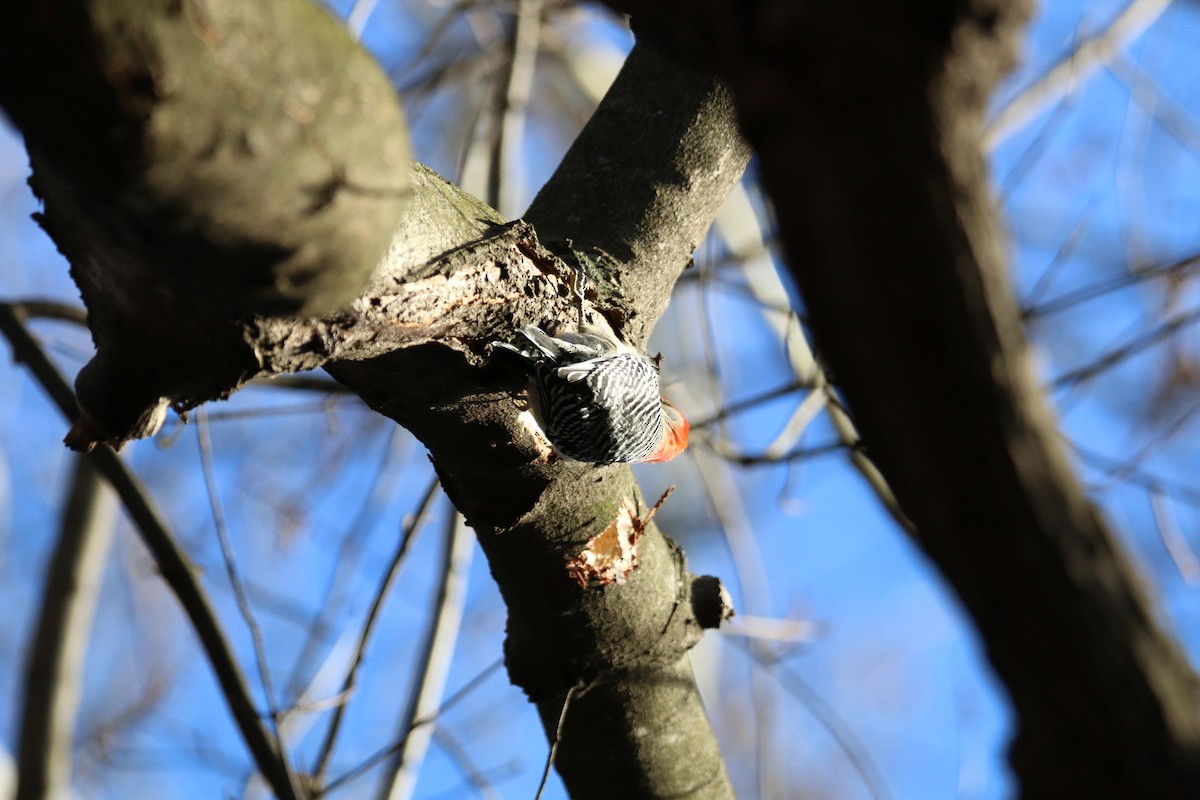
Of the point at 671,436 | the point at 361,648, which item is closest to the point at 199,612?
the point at 361,648

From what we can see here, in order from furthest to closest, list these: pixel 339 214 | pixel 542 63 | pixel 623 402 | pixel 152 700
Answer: pixel 542 63
pixel 152 700
pixel 623 402
pixel 339 214

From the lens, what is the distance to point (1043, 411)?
2.32ft

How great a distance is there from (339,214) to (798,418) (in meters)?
2.38

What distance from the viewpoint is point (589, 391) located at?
2.55 meters

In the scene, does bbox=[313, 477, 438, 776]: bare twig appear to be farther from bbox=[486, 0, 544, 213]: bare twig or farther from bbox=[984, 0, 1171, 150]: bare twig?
bbox=[984, 0, 1171, 150]: bare twig

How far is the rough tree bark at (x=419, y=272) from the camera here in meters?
0.95

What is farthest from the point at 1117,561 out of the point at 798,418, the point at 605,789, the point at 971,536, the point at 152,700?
the point at 152,700

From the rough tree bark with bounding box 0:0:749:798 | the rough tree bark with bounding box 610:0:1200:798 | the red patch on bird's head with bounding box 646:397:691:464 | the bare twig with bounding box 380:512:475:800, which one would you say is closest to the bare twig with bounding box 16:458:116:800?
the bare twig with bounding box 380:512:475:800

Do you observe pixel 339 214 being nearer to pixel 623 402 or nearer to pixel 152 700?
pixel 623 402

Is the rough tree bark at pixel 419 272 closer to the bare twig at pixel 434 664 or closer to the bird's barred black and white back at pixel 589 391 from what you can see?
the bird's barred black and white back at pixel 589 391

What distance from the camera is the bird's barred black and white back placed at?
2.15 meters

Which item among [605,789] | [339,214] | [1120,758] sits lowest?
[1120,758]

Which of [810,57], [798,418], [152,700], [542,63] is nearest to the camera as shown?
[810,57]

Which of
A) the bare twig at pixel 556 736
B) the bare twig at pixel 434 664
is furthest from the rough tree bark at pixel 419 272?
the bare twig at pixel 434 664
